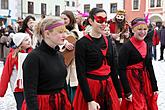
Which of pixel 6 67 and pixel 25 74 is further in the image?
pixel 6 67

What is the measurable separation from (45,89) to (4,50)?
10471 mm

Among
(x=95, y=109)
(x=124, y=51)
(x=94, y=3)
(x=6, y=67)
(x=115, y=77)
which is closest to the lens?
(x=95, y=109)

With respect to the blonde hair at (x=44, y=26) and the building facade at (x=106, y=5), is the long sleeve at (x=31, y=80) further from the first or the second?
the building facade at (x=106, y=5)

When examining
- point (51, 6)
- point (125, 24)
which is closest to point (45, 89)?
point (125, 24)

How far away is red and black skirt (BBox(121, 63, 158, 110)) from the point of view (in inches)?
150

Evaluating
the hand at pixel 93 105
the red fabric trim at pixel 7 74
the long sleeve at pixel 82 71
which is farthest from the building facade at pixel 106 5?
the hand at pixel 93 105

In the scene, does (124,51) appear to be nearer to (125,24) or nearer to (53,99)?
(53,99)

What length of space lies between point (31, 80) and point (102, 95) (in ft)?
2.93

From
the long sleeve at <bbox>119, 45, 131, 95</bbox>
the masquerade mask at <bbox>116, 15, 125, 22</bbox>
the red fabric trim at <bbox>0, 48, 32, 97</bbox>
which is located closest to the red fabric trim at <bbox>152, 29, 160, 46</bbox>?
the masquerade mask at <bbox>116, 15, 125, 22</bbox>

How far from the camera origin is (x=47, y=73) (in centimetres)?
270

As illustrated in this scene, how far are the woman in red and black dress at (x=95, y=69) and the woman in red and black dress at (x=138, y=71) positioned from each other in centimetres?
54

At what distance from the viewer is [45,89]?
2729 millimetres

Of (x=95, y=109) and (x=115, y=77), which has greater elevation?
(x=115, y=77)

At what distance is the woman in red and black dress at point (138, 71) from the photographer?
379cm
